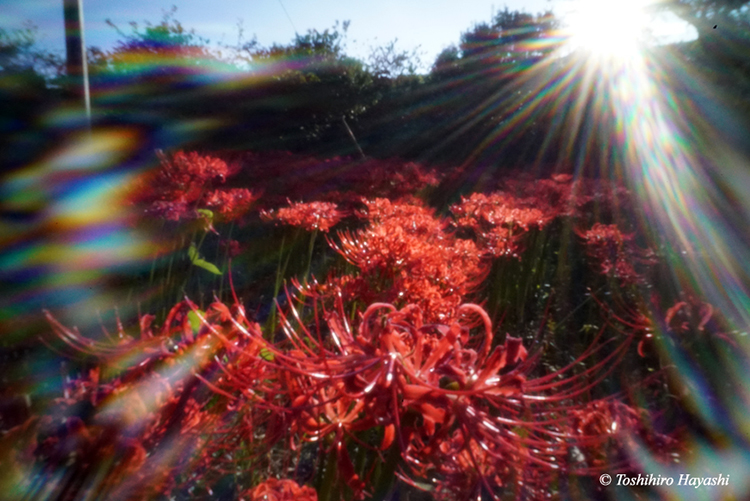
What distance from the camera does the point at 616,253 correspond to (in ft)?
8.54

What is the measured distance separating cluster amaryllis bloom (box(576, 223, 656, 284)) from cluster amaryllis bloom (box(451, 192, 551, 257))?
35cm

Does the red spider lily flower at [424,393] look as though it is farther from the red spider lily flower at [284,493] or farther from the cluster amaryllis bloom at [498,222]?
the cluster amaryllis bloom at [498,222]

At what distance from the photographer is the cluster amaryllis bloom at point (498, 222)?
2.38 metres

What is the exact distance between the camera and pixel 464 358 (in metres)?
0.75

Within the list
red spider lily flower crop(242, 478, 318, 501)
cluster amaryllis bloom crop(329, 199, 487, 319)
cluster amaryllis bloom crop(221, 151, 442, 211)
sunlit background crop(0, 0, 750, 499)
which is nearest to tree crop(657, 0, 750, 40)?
sunlit background crop(0, 0, 750, 499)

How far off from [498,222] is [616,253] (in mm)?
822

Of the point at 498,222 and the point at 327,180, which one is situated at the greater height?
the point at 327,180

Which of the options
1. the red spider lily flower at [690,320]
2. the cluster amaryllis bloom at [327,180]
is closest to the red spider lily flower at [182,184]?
the cluster amaryllis bloom at [327,180]

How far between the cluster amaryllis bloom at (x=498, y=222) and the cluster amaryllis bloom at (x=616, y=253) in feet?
1.16

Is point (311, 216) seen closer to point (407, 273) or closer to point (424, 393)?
point (407, 273)

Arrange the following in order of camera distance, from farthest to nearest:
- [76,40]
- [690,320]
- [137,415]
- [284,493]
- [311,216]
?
[311,216], [76,40], [690,320], [284,493], [137,415]

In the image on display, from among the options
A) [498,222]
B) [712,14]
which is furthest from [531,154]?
[498,222]

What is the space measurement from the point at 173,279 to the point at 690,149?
672cm

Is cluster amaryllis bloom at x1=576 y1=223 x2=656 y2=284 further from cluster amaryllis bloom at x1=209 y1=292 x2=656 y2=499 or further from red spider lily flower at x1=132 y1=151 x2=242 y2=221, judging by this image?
red spider lily flower at x1=132 y1=151 x2=242 y2=221
